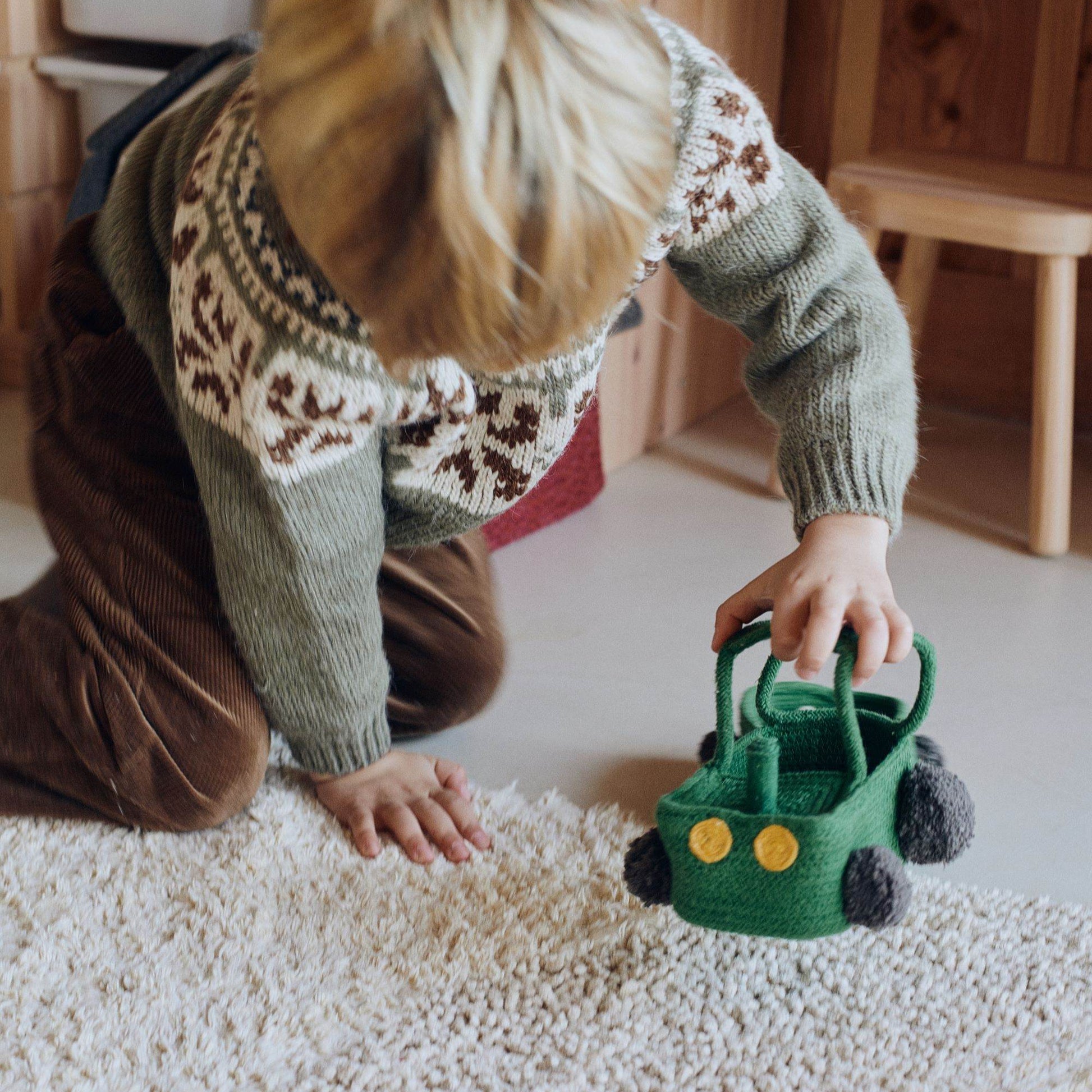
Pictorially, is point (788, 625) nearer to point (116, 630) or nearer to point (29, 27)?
point (116, 630)

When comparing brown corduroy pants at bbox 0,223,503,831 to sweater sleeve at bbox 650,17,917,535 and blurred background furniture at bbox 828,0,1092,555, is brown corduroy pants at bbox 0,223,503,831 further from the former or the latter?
blurred background furniture at bbox 828,0,1092,555

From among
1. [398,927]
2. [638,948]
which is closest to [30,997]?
[398,927]

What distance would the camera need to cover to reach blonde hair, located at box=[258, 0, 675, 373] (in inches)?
18.0

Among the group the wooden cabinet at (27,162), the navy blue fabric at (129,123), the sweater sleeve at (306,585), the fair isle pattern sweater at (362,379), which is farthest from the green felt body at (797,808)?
the wooden cabinet at (27,162)

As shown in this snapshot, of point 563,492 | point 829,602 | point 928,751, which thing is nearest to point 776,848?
point 829,602

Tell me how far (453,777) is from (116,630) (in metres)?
0.24

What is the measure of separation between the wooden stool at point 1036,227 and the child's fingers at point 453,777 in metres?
0.65

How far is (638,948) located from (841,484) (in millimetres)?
282

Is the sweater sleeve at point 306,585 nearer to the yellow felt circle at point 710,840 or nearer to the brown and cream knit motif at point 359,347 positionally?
the brown and cream knit motif at point 359,347

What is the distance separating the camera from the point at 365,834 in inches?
32.0

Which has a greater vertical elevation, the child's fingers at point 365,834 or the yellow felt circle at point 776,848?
the yellow felt circle at point 776,848

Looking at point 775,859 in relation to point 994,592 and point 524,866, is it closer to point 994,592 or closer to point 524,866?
point 524,866

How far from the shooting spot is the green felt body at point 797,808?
0.62 meters

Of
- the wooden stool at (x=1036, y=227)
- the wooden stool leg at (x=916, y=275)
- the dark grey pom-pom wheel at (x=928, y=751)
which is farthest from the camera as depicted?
the wooden stool leg at (x=916, y=275)
